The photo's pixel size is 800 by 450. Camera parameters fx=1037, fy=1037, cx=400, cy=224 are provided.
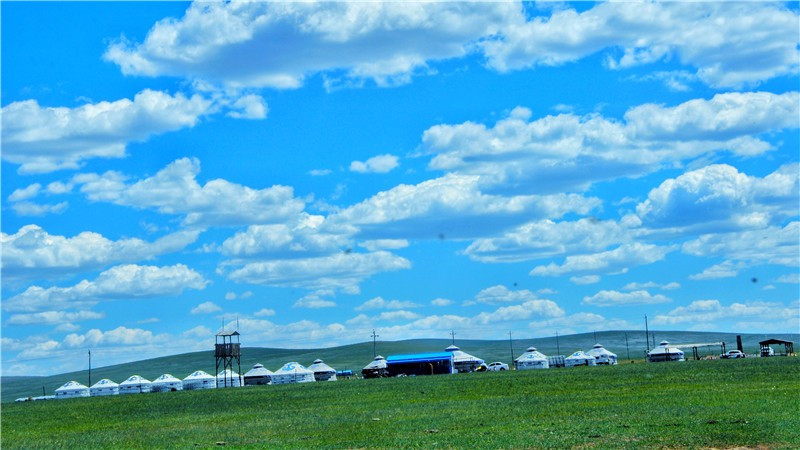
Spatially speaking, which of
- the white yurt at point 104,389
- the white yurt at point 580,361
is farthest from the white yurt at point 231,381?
the white yurt at point 580,361

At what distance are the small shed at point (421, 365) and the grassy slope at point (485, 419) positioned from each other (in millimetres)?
58796

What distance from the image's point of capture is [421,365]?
461 feet

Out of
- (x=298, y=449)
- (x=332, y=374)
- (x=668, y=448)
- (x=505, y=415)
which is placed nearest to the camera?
(x=668, y=448)

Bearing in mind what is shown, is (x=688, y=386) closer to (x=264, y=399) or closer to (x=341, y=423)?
(x=341, y=423)

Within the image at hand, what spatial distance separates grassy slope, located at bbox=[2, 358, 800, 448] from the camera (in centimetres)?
3403

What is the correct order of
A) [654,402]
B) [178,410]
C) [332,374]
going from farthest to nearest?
[332,374] < [178,410] < [654,402]

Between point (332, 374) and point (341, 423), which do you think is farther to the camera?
point (332, 374)

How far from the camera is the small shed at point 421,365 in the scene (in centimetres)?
14035

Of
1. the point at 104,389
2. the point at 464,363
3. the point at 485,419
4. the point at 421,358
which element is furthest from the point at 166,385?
the point at 485,419

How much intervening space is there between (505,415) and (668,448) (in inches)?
687

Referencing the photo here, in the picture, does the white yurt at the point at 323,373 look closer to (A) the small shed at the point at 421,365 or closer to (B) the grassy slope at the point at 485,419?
(A) the small shed at the point at 421,365

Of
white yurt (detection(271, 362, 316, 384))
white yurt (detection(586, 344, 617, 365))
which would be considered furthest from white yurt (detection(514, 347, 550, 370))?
white yurt (detection(271, 362, 316, 384))

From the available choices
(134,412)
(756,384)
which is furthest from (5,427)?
(756,384)

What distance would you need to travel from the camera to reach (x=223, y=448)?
36625 mm
